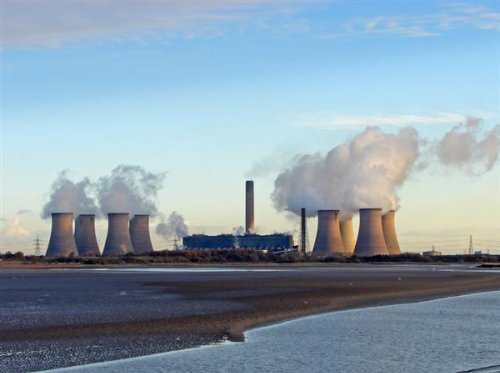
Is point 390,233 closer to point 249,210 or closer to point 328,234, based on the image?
point 328,234

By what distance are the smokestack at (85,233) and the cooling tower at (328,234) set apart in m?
25.4

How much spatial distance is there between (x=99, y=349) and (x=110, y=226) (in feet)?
262

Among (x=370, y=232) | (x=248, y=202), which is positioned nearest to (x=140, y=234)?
(x=248, y=202)

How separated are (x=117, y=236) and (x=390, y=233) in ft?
94.4

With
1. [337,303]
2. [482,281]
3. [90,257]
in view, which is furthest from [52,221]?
[337,303]

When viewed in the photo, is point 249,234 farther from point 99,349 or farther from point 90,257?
point 99,349

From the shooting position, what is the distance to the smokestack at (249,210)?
11069 centimetres

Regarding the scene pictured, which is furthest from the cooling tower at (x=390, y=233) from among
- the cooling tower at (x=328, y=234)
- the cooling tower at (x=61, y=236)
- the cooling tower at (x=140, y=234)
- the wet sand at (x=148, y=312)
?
the wet sand at (x=148, y=312)

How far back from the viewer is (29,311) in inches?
993

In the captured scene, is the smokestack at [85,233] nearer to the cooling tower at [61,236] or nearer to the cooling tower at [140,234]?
the cooling tower at [140,234]

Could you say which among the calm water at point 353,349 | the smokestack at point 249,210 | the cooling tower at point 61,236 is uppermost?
the smokestack at point 249,210

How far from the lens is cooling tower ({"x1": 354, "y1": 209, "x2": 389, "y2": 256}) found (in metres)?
84.7

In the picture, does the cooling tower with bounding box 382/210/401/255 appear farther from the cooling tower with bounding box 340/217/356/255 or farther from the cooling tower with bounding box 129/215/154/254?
the cooling tower with bounding box 129/215/154/254

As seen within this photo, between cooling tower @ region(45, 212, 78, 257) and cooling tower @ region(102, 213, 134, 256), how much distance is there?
5379 millimetres
